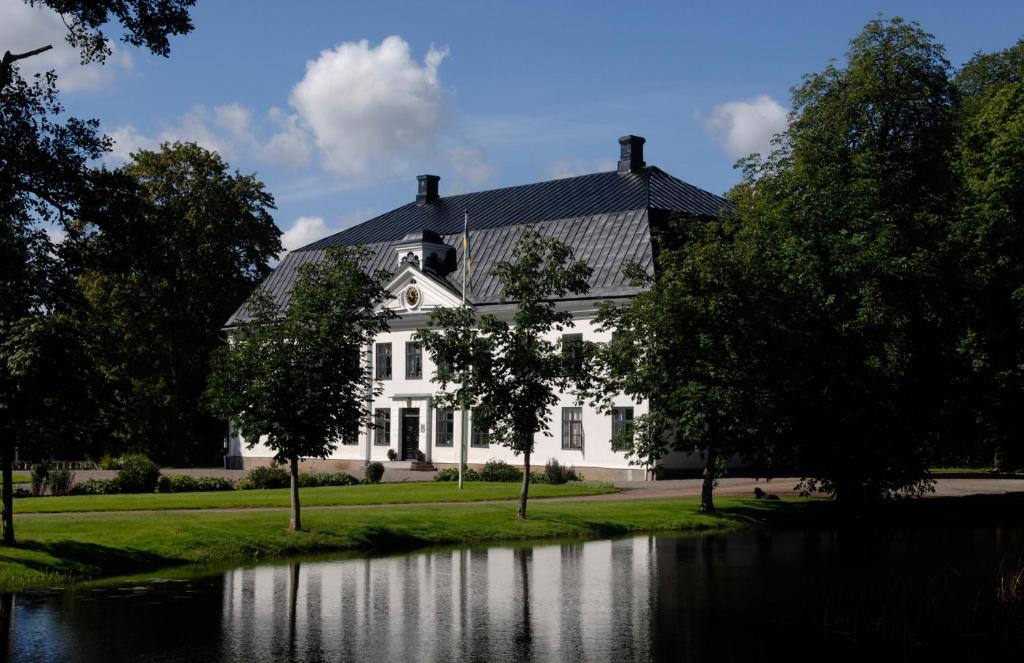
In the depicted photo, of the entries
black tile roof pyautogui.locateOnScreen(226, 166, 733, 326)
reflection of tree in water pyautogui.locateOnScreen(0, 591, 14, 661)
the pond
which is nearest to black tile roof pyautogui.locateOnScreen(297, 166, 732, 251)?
black tile roof pyautogui.locateOnScreen(226, 166, 733, 326)

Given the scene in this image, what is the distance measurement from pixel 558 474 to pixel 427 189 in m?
23.1

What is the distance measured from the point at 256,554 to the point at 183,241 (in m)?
39.4

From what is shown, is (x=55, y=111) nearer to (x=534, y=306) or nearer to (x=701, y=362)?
(x=534, y=306)

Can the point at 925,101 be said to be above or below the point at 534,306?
above

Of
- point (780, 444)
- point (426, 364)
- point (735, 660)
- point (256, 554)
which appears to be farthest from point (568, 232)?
point (735, 660)

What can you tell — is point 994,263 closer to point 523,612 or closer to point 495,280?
point 495,280

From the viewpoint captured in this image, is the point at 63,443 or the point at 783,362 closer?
the point at 63,443

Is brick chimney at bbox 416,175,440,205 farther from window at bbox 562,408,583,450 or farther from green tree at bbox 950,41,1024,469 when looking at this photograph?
green tree at bbox 950,41,1024,469

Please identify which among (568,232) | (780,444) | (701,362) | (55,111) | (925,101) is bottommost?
(780,444)

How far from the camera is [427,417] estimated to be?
177ft

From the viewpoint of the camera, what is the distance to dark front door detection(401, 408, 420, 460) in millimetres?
54594

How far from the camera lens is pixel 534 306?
28734 mm

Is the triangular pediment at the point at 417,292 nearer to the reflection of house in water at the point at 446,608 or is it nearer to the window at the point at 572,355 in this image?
the window at the point at 572,355

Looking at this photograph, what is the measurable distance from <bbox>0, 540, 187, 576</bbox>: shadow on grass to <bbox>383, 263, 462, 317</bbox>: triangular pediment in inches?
1205
